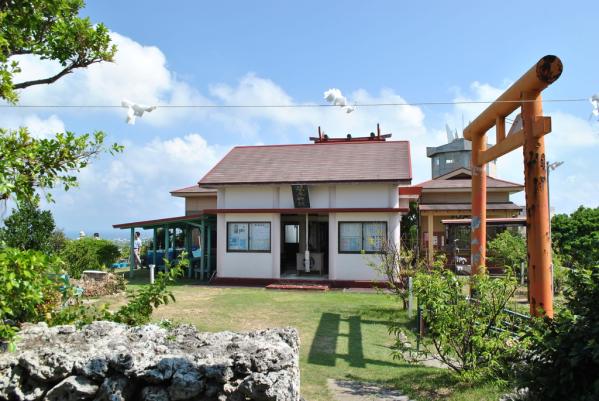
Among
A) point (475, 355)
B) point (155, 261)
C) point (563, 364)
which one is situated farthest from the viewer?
point (155, 261)

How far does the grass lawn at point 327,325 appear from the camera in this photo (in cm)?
602

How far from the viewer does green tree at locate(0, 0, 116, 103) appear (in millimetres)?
4656

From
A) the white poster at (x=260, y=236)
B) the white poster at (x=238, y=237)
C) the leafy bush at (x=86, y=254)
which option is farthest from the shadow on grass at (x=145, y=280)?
the white poster at (x=260, y=236)

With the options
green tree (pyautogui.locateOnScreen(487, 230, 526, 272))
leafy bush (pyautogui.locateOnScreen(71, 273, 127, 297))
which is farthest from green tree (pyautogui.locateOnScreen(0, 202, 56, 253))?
green tree (pyautogui.locateOnScreen(487, 230, 526, 272))

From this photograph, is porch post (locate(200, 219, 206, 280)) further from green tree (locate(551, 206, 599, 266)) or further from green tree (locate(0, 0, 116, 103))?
green tree (locate(551, 206, 599, 266))

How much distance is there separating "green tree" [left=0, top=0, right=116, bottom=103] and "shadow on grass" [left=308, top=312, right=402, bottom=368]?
5.24 meters

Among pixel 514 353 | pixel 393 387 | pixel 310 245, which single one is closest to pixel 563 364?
pixel 514 353

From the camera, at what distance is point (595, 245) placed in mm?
3680

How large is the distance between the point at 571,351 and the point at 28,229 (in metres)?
12.0

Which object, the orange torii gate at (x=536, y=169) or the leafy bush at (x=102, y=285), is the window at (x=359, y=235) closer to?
the leafy bush at (x=102, y=285)

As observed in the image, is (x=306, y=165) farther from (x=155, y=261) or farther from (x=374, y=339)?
(x=374, y=339)

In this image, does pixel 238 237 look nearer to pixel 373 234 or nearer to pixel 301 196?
pixel 301 196

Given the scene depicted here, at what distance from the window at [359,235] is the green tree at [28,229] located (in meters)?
9.17

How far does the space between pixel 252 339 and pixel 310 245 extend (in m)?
16.0
